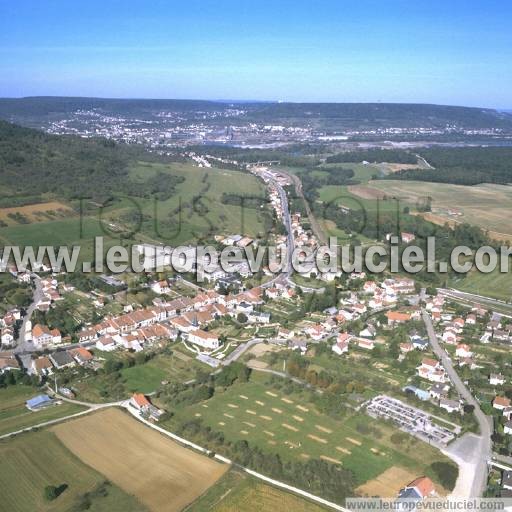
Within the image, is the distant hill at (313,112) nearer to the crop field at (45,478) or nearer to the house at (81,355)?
the house at (81,355)

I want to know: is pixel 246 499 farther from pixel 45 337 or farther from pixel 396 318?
pixel 396 318

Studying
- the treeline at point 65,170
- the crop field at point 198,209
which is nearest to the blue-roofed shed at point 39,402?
the crop field at point 198,209

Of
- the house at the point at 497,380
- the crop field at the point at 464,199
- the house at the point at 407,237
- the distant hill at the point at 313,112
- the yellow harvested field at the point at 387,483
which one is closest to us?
the yellow harvested field at the point at 387,483

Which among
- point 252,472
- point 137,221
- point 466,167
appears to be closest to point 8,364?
point 252,472

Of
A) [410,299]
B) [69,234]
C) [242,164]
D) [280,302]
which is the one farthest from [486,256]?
[242,164]

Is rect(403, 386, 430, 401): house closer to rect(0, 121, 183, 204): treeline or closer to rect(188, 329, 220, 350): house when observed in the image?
rect(188, 329, 220, 350): house

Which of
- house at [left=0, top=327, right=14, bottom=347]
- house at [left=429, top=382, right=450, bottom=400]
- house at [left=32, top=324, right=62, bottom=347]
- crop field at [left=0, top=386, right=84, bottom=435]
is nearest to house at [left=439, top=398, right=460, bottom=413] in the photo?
house at [left=429, top=382, right=450, bottom=400]

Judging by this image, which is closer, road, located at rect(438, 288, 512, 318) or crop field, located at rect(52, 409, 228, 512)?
crop field, located at rect(52, 409, 228, 512)
